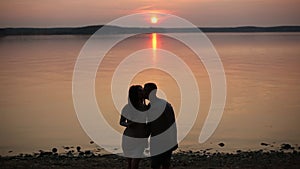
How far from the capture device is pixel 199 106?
26.5 metres

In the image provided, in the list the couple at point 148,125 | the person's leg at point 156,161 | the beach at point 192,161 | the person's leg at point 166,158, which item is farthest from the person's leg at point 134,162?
the beach at point 192,161

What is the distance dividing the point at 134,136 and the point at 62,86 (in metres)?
31.4

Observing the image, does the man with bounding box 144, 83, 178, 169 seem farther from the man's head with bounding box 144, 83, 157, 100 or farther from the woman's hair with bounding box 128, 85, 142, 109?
the woman's hair with bounding box 128, 85, 142, 109

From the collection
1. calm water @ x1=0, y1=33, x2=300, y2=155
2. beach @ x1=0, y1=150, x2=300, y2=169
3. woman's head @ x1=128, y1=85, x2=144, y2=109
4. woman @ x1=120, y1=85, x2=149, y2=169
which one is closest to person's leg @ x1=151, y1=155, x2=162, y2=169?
woman @ x1=120, y1=85, x2=149, y2=169

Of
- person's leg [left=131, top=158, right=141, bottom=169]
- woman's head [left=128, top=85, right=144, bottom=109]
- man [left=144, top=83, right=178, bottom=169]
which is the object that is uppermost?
woman's head [left=128, top=85, right=144, bottom=109]

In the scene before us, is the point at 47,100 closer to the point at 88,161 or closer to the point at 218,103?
the point at 218,103

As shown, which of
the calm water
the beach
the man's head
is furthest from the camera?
the calm water

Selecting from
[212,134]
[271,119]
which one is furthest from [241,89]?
[212,134]

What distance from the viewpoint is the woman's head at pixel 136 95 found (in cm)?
782

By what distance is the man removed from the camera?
25.5 ft

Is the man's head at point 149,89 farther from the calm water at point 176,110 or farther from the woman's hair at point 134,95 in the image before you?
the calm water at point 176,110

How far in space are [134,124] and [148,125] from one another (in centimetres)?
22

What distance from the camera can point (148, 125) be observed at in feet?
26.3

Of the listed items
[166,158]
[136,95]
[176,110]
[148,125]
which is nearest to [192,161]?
[166,158]
